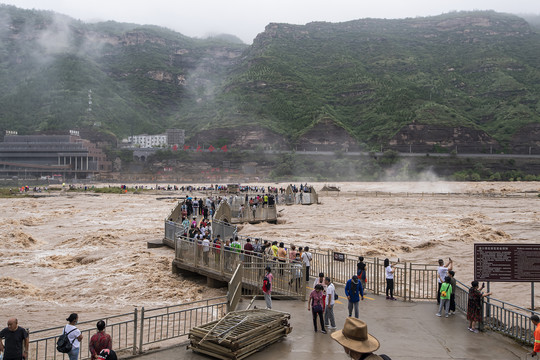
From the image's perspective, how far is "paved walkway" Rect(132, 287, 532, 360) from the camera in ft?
26.9

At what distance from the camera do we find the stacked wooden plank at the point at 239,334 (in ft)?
25.6

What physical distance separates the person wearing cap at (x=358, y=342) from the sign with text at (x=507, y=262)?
20.6ft

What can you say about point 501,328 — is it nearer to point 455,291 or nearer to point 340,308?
point 455,291

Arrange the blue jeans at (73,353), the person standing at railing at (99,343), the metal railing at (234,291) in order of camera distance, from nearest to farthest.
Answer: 1. the person standing at railing at (99,343)
2. the blue jeans at (73,353)
3. the metal railing at (234,291)

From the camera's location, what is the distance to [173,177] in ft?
351

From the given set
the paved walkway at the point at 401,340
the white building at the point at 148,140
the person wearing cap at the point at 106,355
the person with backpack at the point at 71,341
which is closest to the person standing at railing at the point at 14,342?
the person with backpack at the point at 71,341

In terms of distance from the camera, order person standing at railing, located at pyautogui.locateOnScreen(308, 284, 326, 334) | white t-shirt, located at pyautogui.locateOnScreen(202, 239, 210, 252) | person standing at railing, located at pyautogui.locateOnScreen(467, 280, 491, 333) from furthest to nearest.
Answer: white t-shirt, located at pyautogui.locateOnScreen(202, 239, 210, 252) → person standing at railing, located at pyautogui.locateOnScreen(467, 280, 491, 333) → person standing at railing, located at pyautogui.locateOnScreen(308, 284, 326, 334)

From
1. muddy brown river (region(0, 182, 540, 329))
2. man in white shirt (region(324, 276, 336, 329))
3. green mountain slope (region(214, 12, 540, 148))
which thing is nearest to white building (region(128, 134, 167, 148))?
green mountain slope (region(214, 12, 540, 148))

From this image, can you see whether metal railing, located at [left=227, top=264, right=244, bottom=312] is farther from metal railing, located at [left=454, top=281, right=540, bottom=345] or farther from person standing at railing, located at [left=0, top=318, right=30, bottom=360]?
metal railing, located at [left=454, top=281, right=540, bottom=345]

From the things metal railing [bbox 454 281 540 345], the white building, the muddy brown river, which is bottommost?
the muddy brown river

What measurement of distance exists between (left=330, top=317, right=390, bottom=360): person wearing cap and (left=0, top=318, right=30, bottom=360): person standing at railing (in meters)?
5.43

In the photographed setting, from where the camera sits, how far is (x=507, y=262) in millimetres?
9734

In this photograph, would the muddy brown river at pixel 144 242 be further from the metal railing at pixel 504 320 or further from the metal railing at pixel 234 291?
the metal railing at pixel 234 291

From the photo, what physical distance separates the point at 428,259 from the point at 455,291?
8.74 metres
